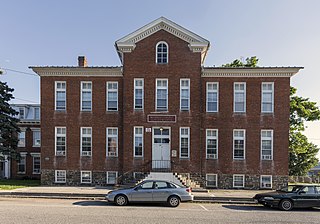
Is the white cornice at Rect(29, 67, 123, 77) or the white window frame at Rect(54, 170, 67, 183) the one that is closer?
the white window frame at Rect(54, 170, 67, 183)

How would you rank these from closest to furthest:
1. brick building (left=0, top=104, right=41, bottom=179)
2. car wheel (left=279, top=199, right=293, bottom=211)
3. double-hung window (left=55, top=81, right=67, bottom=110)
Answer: car wheel (left=279, top=199, right=293, bottom=211) → double-hung window (left=55, top=81, right=67, bottom=110) → brick building (left=0, top=104, right=41, bottom=179)

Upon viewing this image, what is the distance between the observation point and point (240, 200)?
15.5 meters

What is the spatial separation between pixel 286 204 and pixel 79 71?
55.9 feet

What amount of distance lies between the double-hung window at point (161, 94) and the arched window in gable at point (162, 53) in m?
1.57

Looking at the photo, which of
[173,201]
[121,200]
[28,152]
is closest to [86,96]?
[121,200]

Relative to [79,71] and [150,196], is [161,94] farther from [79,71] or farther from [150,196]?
[150,196]

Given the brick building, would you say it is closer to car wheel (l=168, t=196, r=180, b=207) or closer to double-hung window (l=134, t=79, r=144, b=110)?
double-hung window (l=134, t=79, r=144, b=110)

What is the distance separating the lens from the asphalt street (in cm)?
998

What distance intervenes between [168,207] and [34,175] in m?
22.5

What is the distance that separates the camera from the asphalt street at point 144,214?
998 cm

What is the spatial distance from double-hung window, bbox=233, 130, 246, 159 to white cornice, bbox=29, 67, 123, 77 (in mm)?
10290

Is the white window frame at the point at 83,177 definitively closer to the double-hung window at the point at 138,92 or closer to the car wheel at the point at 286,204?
the double-hung window at the point at 138,92

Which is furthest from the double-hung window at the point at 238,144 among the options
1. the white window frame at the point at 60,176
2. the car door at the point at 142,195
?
the white window frame at the point at 60,176

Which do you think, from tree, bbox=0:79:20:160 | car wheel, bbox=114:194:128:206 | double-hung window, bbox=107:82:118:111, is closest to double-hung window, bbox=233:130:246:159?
double-hung window, bbox=107:82:118:111
